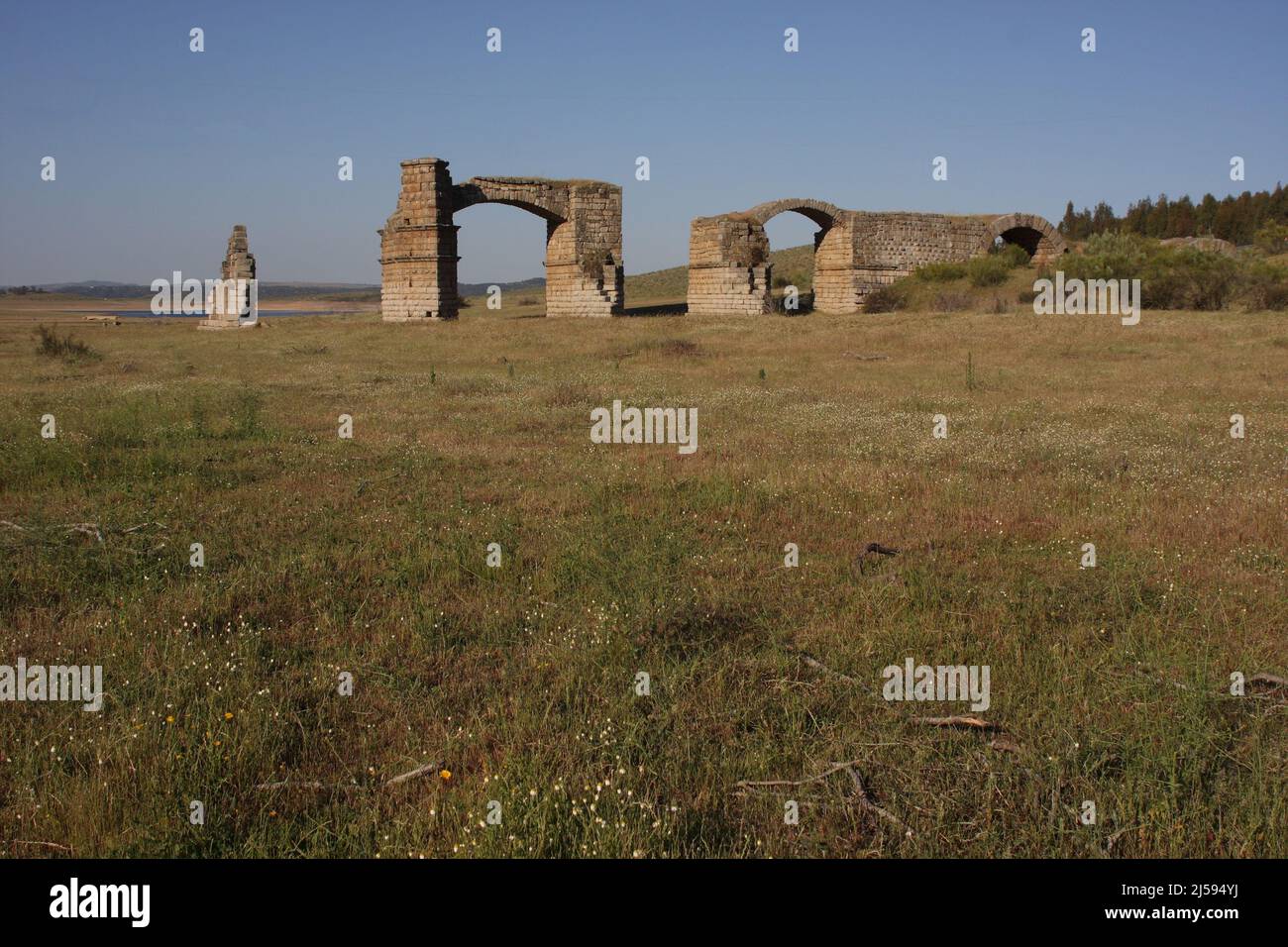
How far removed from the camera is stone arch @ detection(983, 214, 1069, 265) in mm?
36312

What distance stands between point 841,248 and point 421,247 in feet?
53.2

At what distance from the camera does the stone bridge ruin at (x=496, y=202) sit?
28.6 meters

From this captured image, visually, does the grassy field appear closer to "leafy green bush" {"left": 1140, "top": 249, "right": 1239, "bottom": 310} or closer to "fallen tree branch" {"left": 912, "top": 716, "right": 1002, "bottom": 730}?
"fallen tree branch" {"left": 912, "top": 716, "right": 1002, "bottom": 730}

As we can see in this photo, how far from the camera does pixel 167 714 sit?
3.67 meters

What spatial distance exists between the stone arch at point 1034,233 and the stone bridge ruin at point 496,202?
16657 millimetres

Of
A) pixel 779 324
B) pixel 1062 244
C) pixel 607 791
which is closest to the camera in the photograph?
pixel 607 791

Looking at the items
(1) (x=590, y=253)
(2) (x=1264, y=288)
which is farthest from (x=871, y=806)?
(1) (x=590, y=253)

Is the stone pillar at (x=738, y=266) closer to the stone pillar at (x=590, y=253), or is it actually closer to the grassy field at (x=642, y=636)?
the stone pillar at (x=590, y=253)

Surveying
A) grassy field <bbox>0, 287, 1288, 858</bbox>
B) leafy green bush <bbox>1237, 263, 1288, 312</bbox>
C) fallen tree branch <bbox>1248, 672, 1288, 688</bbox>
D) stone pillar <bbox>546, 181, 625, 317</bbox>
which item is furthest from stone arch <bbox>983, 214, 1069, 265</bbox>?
fallen tree branch <bbox>1248, 672, 1288, 688</bbox>

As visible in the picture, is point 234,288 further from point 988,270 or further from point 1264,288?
point 1264,288

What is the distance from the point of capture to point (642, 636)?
4438mm
